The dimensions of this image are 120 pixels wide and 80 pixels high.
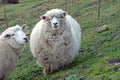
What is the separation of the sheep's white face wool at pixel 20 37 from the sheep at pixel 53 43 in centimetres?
101

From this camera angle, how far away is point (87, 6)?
22.2m

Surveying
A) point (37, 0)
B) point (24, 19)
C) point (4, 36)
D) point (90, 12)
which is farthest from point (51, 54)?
point (37, 0)

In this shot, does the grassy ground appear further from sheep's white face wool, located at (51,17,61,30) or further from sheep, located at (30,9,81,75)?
A: sheep's white face wool, located at (51,17,61,30)

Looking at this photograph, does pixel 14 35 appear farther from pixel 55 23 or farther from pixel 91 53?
pixel 91 53

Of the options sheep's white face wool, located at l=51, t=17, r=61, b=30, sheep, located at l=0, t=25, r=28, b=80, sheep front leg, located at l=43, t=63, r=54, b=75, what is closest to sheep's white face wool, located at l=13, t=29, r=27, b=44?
sheep, located at l=0, t=25, r=28, b=80

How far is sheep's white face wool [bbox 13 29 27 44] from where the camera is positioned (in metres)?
10.1

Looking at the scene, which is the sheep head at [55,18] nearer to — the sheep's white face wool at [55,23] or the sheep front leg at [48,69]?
the sheep's white face wool at [55,23]

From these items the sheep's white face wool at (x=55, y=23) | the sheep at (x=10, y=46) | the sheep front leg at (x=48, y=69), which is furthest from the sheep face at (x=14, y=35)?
the sheep front leg at (x=48, y=69)

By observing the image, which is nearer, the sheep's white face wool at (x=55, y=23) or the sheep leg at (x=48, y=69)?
the sheep's white face wool at (x=55, y=23)

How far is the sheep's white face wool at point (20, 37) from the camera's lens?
10.1 m

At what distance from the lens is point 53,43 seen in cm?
1102

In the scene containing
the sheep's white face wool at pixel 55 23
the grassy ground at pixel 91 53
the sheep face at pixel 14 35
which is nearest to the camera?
the grassy ground at pixel 91 53

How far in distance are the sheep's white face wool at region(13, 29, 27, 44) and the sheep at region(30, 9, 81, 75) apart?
1012mm

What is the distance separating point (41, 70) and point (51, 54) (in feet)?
3.63
